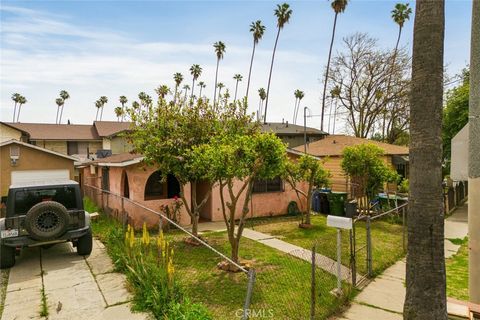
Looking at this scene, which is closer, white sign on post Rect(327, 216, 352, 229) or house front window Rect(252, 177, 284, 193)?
white sign on post Rect(327, 216, 352, 229)

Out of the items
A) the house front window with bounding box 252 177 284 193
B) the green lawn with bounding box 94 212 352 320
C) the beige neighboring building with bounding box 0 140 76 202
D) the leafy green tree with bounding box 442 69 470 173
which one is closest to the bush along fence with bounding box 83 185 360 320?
the green lawn with bounding box 94 212 352 320

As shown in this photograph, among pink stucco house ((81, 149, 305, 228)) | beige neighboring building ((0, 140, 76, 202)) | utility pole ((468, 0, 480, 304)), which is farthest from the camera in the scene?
beige neighboring building ((0, 140, 76, 202))

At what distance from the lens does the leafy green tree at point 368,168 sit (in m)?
14.5

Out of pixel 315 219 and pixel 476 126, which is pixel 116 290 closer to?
pixel 476 126

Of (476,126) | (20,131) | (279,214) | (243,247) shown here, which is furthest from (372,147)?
(20,131)

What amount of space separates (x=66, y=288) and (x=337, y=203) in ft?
43.1

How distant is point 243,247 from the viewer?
1041 centimetres

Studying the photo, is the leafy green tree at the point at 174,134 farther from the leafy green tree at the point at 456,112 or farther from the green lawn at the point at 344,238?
the leafy green tree at the point at 456,112

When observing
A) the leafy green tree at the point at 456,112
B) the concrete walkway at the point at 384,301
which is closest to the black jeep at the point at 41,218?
the concrete walkway at the point at 384,301

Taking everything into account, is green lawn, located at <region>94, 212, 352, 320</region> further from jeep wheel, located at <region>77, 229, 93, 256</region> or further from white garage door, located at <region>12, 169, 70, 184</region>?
white garage door, located at <region>12, 169, 70, 184</region>

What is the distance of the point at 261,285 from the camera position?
7.13 m

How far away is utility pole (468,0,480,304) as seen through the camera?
18.2 feet

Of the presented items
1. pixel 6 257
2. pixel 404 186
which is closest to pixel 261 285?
pixel 6 257

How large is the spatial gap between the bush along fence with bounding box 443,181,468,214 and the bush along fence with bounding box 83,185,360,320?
38.6 ft
